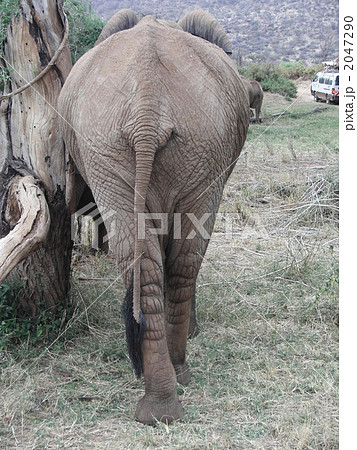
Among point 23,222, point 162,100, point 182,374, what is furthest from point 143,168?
point 182,374

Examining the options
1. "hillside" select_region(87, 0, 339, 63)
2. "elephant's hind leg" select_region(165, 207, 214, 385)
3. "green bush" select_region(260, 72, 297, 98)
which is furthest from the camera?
"hillside" select_region(87, 0, 339, 63)

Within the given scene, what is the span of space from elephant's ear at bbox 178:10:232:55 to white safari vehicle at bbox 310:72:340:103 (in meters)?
15.8

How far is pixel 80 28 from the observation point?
4.44m

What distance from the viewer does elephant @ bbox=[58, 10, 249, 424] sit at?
2.61 meters

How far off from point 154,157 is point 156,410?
117 cm

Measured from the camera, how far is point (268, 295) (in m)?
4.54

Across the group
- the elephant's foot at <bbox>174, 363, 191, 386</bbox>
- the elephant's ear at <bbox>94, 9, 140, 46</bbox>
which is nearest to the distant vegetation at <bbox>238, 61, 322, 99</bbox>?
the elephant's ear at <bbox>94, 9, 140, 46</bbox>

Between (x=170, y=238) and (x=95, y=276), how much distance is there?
2263 millimetres

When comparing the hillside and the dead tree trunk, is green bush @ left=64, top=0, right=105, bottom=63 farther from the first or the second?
the hillside

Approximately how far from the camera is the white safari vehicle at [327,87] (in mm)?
18750

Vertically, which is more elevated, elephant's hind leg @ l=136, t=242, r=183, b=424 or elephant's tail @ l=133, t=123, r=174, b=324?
elephant's tail @ l=133, t=123, r=174, b=324

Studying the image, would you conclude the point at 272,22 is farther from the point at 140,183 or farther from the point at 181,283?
the point at 140,183

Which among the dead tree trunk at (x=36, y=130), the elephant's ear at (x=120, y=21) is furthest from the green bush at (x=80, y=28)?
the elephant's ear at (x=120, y=21)

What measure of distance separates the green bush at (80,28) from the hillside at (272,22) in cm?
2829
